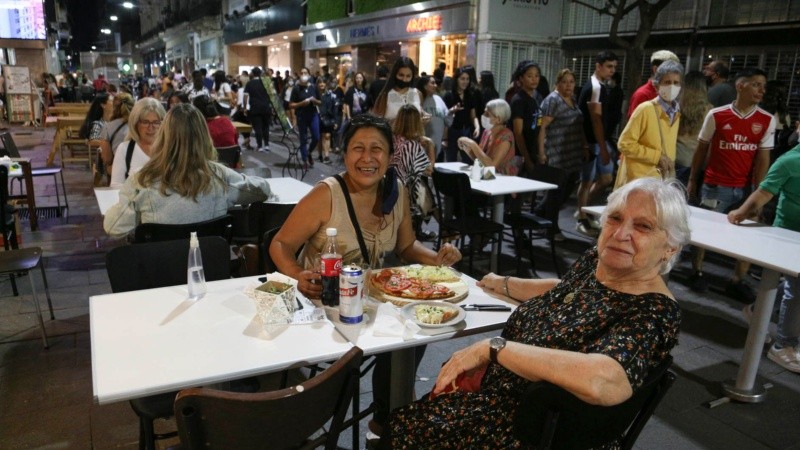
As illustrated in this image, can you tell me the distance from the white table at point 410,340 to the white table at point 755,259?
1.51m

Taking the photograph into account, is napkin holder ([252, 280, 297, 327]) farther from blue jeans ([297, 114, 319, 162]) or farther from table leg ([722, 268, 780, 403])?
blue jeans ([297, 114, 319, 162])

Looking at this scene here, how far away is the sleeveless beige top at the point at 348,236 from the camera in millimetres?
2588

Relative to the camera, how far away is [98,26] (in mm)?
61594

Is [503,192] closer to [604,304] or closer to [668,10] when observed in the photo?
[604,304]

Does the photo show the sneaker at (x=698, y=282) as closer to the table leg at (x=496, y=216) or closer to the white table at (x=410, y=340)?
the table leg at (x=496, y=216)

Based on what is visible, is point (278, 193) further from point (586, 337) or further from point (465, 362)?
point (586, 337)

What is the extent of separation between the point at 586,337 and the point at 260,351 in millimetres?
1041

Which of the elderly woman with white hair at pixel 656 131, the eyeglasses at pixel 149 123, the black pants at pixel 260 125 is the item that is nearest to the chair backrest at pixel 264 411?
the eyeglasses at pixel 149 123

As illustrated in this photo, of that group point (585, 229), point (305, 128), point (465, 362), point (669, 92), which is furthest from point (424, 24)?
point (465, 362)

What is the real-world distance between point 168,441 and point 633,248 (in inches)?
93.2

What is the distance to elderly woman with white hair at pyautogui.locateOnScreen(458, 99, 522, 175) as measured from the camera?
5738 millimetres

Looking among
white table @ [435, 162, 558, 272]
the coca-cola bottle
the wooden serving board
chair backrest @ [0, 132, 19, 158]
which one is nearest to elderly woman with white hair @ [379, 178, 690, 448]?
the wooden serving board

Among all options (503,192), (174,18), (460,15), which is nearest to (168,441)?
(503,192)

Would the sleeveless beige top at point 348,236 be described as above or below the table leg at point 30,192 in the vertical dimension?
above
